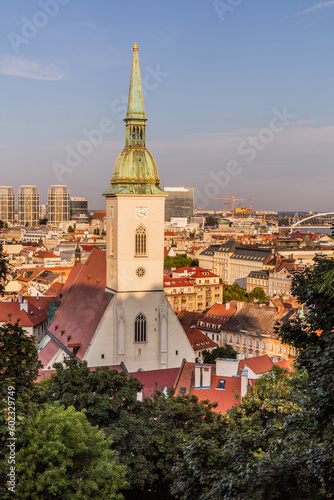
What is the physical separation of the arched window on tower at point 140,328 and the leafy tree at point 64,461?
19980mm

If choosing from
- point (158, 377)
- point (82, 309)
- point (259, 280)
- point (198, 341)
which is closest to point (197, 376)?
point (158, 377)

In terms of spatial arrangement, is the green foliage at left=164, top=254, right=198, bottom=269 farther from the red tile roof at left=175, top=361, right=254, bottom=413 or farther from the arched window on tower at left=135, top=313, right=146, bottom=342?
the red tile roof at left=175, top=361, right=254, bottom=413

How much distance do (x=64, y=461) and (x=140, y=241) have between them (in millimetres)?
24030

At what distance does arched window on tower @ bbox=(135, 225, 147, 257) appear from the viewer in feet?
132

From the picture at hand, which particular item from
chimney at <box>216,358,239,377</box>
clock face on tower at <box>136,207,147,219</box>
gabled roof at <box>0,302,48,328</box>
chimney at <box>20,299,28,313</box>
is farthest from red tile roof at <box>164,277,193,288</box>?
chimney at <box>216,358,239,377</box>

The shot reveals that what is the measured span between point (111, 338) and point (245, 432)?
2164 cm

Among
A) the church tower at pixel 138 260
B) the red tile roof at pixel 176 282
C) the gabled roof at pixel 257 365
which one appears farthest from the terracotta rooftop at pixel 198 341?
the red tile roof at pixel 176 282

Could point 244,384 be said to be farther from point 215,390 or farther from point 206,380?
point 206,380

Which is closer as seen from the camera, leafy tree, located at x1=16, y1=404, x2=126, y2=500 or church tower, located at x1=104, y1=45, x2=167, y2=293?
leafy tree, located at x1=16, y1=404, x2=126, y2=500

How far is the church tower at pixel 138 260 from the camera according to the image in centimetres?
3922

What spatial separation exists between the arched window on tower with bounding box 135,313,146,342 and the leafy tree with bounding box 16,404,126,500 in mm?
19980

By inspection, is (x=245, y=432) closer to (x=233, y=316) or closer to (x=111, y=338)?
(x=111, y=338)

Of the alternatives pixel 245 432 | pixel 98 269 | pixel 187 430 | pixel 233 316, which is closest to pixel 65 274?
pixel 233 316

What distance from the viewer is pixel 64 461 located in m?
17.0
